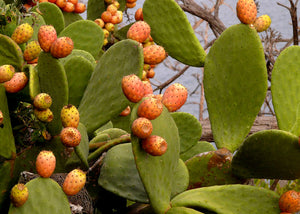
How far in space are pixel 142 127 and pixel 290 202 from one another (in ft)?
0.93

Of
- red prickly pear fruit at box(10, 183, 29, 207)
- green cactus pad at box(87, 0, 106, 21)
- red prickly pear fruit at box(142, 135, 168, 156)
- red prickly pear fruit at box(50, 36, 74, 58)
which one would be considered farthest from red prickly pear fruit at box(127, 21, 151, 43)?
green cactus pad at box(87, 0, 106, 21)

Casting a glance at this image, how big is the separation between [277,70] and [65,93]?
1.46 ft

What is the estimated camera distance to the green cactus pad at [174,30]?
106 cm

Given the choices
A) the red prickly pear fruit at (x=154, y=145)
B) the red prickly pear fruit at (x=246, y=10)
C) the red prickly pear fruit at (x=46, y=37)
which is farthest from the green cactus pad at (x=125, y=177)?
the red prickly pear fruit at (x=246, y=10)

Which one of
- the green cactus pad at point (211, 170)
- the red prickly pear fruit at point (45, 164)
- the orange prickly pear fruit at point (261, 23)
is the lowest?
the green cactus pad at point (211, 170)

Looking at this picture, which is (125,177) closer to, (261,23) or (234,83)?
(234,83)

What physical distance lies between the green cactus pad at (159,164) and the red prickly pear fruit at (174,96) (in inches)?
0.5

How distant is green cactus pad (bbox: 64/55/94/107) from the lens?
0.98 meters

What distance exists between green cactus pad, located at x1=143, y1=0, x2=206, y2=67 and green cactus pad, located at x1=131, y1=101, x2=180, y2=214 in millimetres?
307

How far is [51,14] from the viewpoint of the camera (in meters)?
1.30

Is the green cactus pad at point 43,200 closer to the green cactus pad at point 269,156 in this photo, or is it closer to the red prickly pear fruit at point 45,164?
the red prickly pear fruit at point 45,164

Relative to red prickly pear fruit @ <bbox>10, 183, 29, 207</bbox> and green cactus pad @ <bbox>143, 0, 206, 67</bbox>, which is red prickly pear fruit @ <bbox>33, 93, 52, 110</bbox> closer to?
red prickly pear fruit @ <bbox>10, 183, 29, 207</bbox>

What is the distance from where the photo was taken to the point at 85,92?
997mm

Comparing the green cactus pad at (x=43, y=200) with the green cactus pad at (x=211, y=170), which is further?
the green cactus pad at (x=211, y=170)
